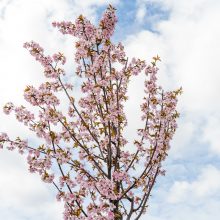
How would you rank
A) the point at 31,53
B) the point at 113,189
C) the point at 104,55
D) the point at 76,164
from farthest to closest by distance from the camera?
the point at 31,53 < the point at 104,55 < the point at 76,164 < the point at 113,189

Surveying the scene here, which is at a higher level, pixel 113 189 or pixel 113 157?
pixel 113 157

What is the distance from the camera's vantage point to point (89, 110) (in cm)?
1377

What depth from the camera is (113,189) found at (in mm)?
11508

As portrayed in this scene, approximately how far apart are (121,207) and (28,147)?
3.44m

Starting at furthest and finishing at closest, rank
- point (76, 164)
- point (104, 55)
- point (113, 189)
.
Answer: point (104, 55), point (76, 164), point (113, 189)

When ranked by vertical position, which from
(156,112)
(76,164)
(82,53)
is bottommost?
(76,164)

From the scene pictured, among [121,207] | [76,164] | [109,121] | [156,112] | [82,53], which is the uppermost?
[82,53]

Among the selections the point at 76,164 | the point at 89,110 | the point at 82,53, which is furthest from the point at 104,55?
the point at 76,164

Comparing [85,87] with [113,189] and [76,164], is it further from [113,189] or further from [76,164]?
[113,189]

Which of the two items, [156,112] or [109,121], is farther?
[156,112]

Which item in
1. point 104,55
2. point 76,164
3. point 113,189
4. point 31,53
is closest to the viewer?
point 113,189

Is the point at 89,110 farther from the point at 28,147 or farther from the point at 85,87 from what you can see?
the point at 28,147

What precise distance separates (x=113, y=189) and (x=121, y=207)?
0.84m

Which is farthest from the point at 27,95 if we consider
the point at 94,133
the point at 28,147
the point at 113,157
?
the point at 113,157
